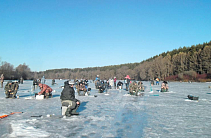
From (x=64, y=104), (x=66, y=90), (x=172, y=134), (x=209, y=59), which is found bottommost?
(x=172, y=134)

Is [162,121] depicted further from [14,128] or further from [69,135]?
[14,128]

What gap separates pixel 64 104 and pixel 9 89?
8.44 metres

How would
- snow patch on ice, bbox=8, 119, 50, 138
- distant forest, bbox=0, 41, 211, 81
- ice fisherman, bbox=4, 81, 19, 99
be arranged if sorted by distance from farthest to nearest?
1. distant forest, bbox=0, 41, 211, 81
2. ice fisherman, bbox=4, 81, 19, 99
3. snow patch on ice, bbox=8, 119, 50, 138

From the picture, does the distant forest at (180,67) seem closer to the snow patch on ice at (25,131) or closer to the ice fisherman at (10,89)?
the ice fisherman at (10,89)

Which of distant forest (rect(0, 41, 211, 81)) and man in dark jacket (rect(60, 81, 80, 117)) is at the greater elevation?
distant forest (rect(0, 41, 211, 81))

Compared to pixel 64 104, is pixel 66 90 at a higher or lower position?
higher

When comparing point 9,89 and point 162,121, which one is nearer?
point 162,121

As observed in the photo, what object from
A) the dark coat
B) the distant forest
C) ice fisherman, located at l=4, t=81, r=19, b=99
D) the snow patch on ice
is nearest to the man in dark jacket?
the dark coat

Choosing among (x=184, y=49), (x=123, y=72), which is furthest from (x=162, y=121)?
(x=123, y=72)

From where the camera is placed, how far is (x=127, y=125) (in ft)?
21.1

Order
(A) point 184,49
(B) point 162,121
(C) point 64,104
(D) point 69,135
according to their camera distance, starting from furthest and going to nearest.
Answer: (A) point 184,49 < (C) point 64,104 < (B) point 162,121 < (D) point 69,135

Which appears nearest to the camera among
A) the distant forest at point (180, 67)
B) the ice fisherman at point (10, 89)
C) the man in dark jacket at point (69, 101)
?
the man in dark jacket at point (69, 101)

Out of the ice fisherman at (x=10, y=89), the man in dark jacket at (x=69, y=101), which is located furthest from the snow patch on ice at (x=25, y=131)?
the ice fisherman at (x=10, y=89)

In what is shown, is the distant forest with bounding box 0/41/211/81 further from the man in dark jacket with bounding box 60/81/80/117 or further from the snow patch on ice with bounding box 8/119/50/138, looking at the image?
the snow patch on ice with bounding box 8/119/50/138
